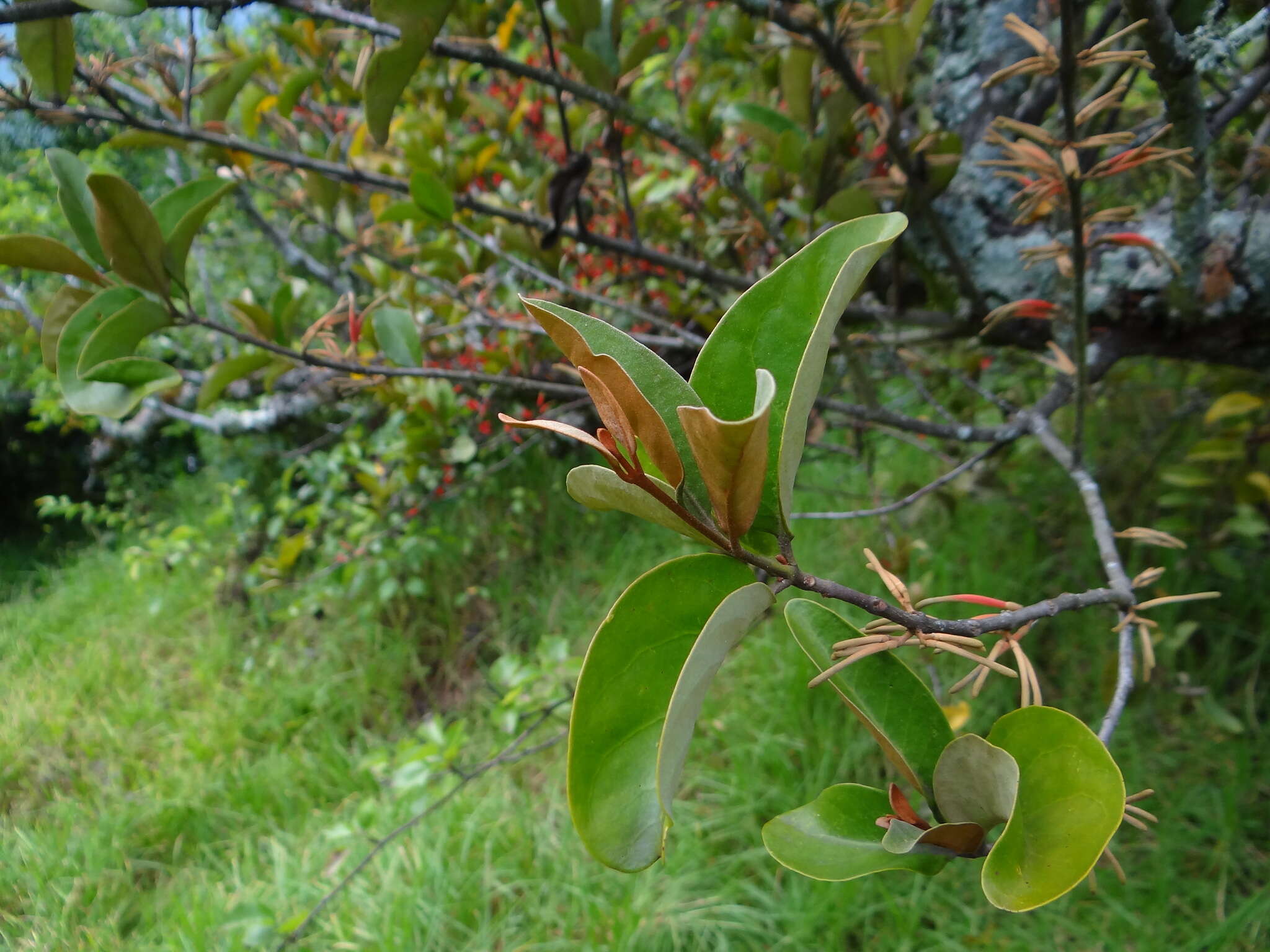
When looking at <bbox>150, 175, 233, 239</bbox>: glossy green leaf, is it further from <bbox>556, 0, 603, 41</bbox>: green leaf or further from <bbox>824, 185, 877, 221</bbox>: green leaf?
<bbox>824, 185, 877, 221</bbox>: green leaf

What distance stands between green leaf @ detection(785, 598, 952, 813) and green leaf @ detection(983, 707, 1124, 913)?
0.04 m

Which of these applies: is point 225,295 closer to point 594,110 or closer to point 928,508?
point 594,110

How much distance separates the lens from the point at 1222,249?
2.31ft

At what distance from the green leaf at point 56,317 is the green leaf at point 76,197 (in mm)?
44

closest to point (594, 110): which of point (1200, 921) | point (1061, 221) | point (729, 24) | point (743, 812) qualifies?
point (729, 24)

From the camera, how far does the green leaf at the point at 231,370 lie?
72 centimetres

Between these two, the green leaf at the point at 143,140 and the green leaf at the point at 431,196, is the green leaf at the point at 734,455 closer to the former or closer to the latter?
the green leaf at the point at 431,196

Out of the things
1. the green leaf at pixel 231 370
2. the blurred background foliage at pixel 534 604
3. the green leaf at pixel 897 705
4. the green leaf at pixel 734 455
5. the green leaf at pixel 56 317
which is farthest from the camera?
the blurred background foliage at pixel 534 604

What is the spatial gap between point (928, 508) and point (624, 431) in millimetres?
1295

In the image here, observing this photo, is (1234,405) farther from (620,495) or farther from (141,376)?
(141,376)

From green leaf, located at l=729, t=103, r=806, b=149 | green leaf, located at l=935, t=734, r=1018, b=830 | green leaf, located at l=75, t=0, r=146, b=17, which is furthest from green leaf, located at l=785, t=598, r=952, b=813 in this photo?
green leaf, located at l=729, t=103, r=806, b=149

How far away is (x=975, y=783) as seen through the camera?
1.00ft

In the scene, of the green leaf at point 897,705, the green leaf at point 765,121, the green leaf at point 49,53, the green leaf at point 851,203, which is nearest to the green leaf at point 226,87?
the green leaf at point 49,53

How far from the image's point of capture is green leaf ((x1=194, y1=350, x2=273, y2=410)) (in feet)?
2.35
